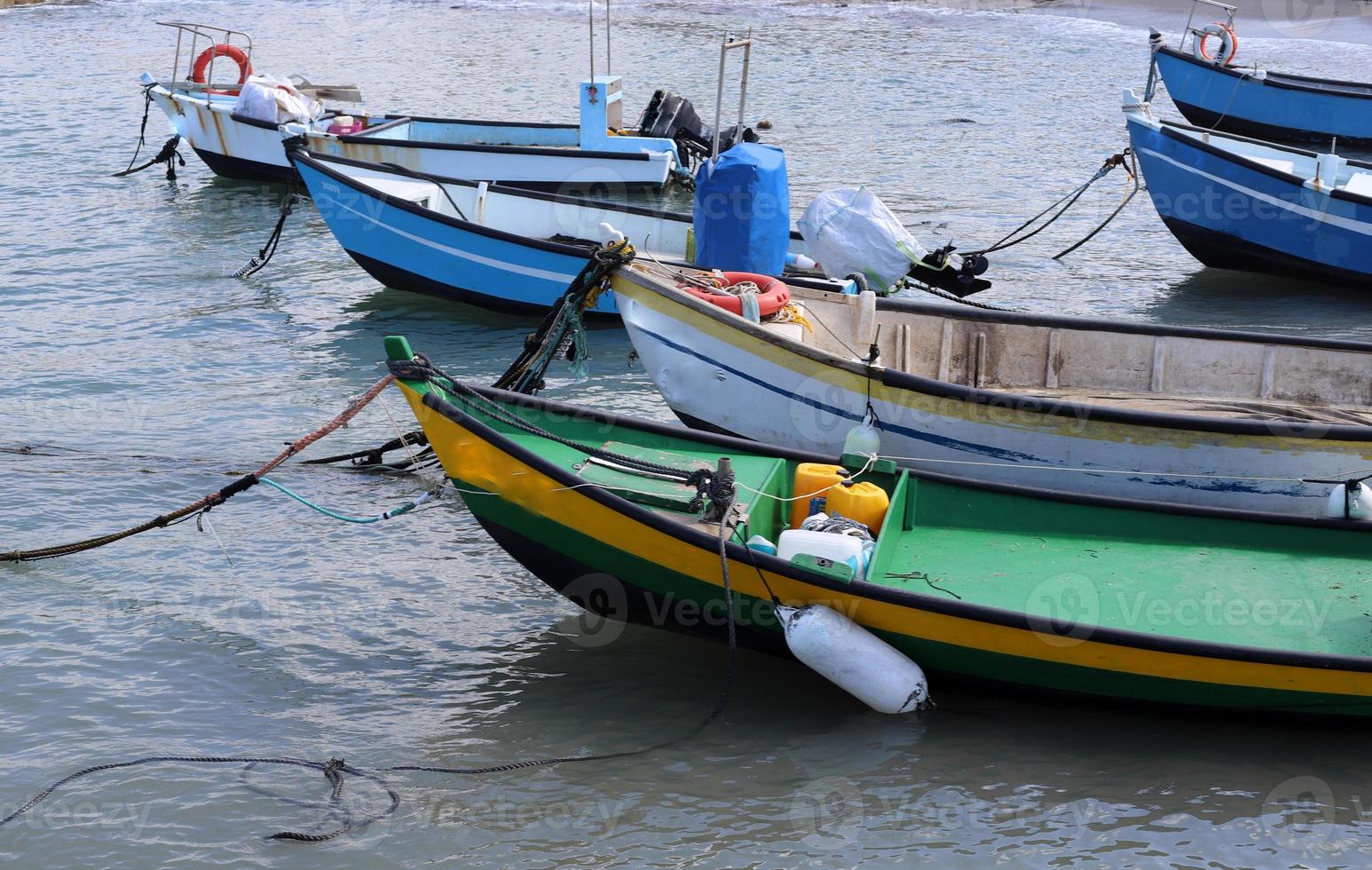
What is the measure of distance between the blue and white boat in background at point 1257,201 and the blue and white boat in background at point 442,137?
183 inches

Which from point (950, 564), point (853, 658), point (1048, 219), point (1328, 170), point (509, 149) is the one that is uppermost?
point (1328, 170)

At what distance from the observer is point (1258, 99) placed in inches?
779

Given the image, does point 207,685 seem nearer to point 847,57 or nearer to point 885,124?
point 885,124

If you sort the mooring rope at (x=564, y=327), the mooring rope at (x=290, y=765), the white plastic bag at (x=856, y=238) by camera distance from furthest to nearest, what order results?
the white plastic bag at (x=856, y=238) < the mooring rope at (x=564, y=327) < the mooring rope at (x=290, y=765)

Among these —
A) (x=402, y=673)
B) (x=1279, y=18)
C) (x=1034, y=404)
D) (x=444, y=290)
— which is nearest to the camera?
(x=402, y=673)

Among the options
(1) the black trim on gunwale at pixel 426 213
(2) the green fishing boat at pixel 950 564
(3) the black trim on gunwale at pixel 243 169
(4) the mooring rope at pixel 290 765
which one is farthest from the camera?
(3) the black trim on gunwale at pixel 243 169

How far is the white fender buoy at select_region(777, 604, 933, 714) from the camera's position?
602 centimetres

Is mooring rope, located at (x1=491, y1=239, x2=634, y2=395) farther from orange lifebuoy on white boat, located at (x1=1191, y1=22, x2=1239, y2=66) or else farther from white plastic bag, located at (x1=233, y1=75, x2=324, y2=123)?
orange lifebuoy on white boat, located at (x1=1191, y1=22, x2=1239, y2=66)

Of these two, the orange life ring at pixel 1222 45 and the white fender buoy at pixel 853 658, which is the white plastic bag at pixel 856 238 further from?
the orange life ring at pixel 1222 45

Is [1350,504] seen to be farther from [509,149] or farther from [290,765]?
[509,149]

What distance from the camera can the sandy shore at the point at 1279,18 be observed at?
30344mm

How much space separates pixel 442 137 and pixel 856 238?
8.90 metres

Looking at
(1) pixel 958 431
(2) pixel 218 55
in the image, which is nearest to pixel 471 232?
(1) pixel 958 431

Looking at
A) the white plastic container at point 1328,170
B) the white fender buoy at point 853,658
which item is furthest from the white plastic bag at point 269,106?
the white fender buoy at point 853,658
